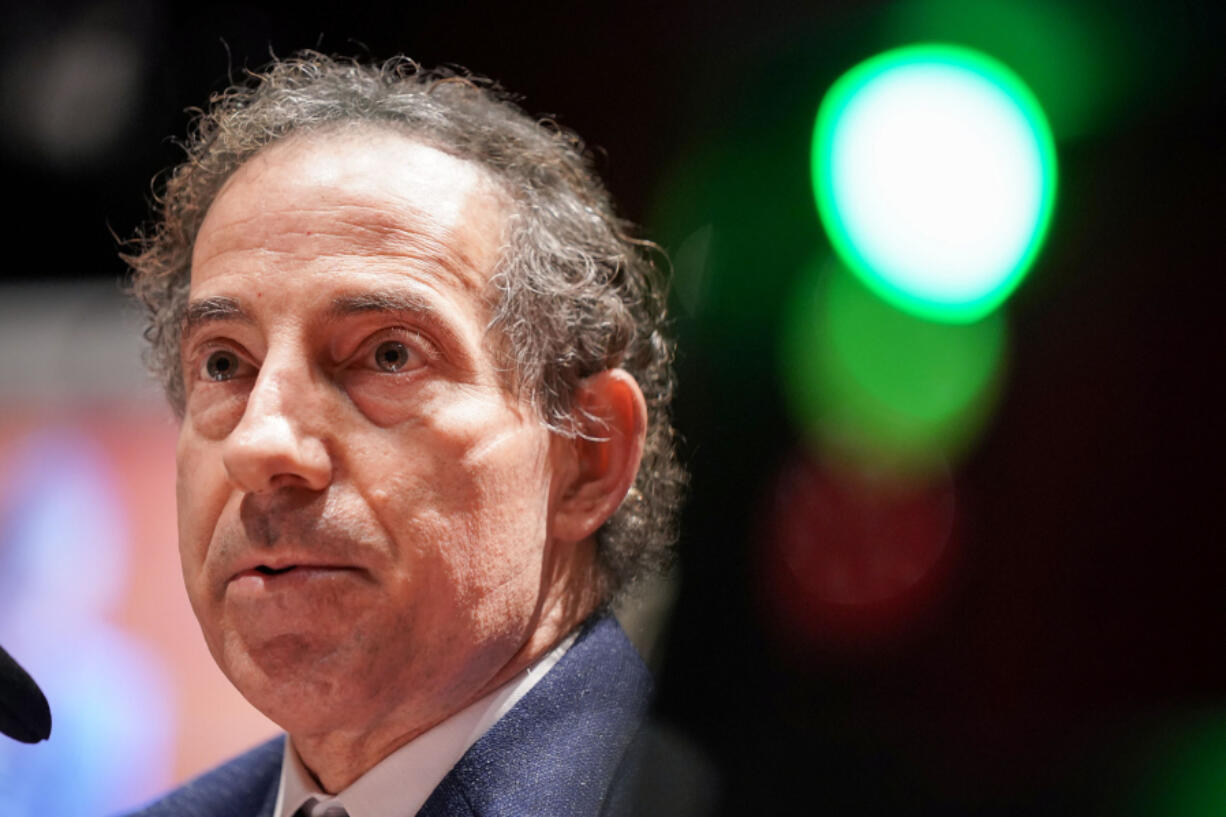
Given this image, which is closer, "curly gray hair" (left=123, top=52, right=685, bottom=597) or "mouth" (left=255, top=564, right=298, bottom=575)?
"mouth" (left=255, top=564, right=298, bottom=575)

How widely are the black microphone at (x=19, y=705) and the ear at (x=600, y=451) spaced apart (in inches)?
26.7

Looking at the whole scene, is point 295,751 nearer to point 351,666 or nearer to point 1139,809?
point 351,666

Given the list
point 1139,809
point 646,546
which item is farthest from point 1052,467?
point 646,546

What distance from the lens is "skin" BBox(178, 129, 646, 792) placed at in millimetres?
1327

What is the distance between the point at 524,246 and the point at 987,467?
627mm

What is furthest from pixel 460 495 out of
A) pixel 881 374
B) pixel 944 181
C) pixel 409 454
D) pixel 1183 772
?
pixel 1183 772

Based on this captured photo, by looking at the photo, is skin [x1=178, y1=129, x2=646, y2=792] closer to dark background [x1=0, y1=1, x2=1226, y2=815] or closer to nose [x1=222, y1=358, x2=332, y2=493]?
nose [x1=222, y1=358, x2=332, y2=493]

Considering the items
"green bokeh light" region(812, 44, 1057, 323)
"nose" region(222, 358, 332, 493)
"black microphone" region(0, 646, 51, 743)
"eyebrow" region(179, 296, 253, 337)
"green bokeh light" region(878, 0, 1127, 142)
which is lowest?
"black microphone" region(0, 646, 51, 743)

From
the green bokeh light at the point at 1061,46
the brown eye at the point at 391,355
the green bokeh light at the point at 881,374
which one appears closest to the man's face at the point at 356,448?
the brown eye at the point at 391,355

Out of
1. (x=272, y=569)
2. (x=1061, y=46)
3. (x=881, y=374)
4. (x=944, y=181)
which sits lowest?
(x=272, y=569)

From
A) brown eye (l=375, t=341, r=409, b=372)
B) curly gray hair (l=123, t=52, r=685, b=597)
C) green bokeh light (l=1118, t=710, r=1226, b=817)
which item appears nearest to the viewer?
green bokeh light (l=1118, t=710, r=1226, b=817)

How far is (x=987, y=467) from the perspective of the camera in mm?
1439

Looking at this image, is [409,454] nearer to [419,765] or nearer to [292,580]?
[292,580]

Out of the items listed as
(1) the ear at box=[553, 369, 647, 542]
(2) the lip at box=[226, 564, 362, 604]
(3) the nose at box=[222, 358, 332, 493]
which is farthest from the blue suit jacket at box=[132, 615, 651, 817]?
(3) the nose at box=[222, 358, 332, 493]
